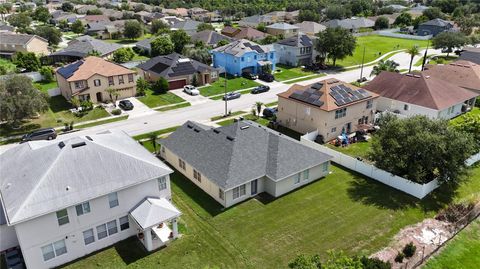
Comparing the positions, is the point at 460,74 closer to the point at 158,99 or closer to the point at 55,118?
the point at 158,99

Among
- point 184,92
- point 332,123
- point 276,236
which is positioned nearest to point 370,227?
point 276,236

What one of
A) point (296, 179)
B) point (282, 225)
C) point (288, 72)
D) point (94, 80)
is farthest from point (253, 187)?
point (288, 72)

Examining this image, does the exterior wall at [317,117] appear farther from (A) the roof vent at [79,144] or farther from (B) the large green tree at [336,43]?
(B) the large green tree at [336,43]

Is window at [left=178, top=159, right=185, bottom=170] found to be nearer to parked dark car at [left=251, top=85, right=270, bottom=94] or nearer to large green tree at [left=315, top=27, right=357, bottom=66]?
parked dark car at [left=251, top=85, right=270, bottom=94]

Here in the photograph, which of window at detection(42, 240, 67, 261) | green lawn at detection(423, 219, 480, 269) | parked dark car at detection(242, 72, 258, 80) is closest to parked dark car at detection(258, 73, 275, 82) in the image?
parked dark car at detection(242, 72, 258, 80)

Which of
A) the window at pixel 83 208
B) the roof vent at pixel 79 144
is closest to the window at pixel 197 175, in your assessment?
the roof vent at pixel 79 144

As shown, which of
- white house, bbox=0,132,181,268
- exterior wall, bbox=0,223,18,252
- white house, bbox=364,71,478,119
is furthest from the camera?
white house, bbox=364,71,478,119
